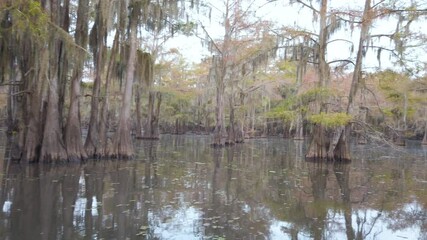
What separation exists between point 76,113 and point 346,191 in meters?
8.76

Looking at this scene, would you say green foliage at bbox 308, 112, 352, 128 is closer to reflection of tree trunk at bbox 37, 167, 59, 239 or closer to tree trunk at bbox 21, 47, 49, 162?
reflection of tree trunk at bbox 37, 167, 59, 239

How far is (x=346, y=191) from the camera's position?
30.8 feet

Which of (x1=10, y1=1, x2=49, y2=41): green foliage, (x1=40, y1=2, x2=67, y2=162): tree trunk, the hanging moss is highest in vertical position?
the hanging moss

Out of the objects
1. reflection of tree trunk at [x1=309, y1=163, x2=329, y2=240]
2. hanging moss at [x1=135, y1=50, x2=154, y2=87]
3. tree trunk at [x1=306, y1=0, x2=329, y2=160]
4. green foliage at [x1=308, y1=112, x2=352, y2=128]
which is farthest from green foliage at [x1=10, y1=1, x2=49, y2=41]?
tree trunk at [x1=306, y1=0, x2=329, y2=160]

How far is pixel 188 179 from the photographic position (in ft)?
33.7

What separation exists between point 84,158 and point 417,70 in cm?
1178

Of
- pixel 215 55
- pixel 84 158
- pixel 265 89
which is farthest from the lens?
pixel 265 89

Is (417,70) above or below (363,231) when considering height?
above

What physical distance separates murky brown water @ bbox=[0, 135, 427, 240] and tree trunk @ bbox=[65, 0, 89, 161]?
127 cm

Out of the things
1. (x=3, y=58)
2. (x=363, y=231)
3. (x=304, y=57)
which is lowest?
(x=363, y=231)

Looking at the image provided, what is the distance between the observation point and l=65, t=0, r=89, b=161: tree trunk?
42.3 feet

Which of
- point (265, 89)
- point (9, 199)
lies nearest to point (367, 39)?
point (9, 199)

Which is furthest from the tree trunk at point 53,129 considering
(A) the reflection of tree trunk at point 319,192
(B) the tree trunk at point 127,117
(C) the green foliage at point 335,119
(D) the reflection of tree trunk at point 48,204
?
(C) the green foliage at point 335,119

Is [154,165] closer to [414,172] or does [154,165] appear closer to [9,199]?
[9,199]
